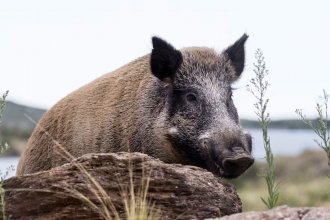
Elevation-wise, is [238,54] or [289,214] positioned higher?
[238,54]

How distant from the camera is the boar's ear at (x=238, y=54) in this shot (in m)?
12.4

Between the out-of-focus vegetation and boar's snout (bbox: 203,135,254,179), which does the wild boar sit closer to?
boar's snout (bbox: 203,135,254,179)

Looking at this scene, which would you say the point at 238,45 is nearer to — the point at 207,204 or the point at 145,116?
the point at 145,116

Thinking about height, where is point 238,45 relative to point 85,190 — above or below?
above

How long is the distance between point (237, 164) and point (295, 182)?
44.9 metres

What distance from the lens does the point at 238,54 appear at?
1248cm

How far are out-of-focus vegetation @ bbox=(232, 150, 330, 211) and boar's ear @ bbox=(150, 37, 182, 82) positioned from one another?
65.5ft

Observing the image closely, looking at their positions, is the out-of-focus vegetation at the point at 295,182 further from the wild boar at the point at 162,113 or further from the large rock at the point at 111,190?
the large rock at the point at 111,190

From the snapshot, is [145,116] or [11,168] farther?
[145,116]

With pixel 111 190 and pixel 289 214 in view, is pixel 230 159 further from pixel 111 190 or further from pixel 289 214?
pixel 289 214

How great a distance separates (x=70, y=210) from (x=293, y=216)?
79.7 inches

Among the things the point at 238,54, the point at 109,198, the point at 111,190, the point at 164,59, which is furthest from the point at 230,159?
the point at 238,54

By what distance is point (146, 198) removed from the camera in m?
7.87

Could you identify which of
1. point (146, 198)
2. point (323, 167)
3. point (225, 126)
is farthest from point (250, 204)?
point (146, 198)
